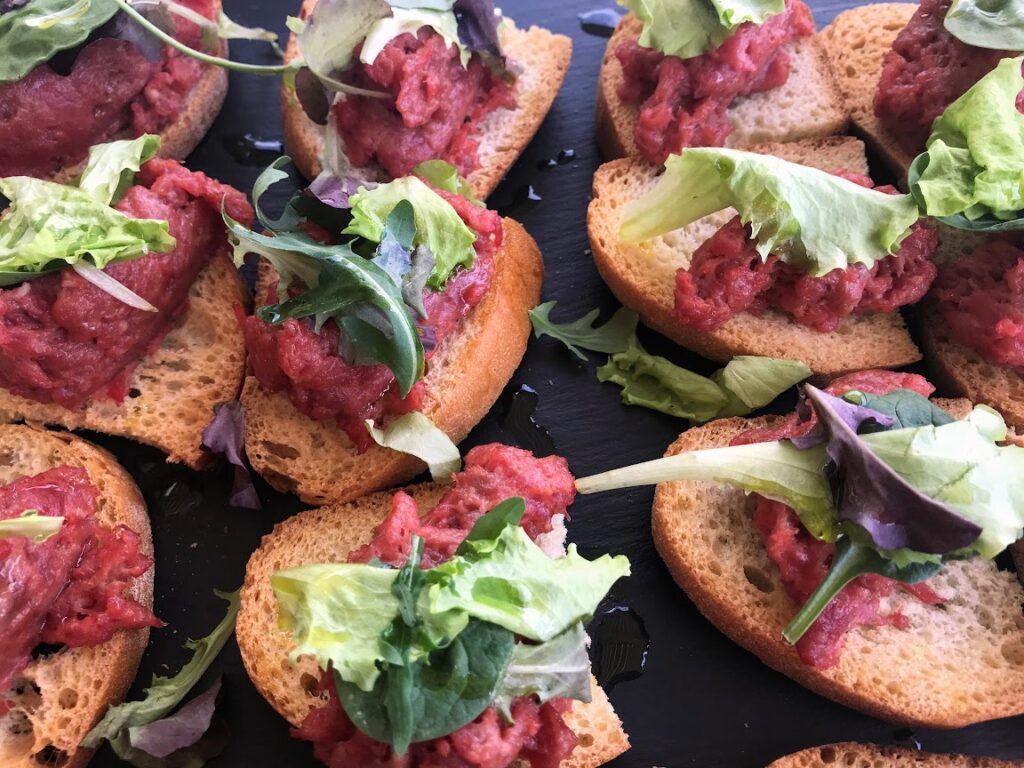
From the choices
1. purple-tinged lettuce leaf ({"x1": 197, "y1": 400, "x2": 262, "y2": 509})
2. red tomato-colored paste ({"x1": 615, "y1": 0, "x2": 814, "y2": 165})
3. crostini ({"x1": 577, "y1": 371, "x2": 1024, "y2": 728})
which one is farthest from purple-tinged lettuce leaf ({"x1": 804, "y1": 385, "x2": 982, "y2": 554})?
purple-tinged lettuce leaf ({"x1": 197, "y1": 400, "x2": 262, "y2": 509})

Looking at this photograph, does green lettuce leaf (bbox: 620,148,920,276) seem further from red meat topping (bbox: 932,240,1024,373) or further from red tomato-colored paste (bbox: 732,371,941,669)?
red tomato-colored paste (bbox: 732,371,941,669)

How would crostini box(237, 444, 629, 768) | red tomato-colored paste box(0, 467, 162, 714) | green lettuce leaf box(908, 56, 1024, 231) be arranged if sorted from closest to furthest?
crostini box(237, 444, 629, 768) → red tomato-colored paste box(0, 467, 162, 714) → green lettuce leaf box(908, 56, 1024, 231)

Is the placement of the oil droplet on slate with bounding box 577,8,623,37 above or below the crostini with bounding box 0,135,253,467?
above

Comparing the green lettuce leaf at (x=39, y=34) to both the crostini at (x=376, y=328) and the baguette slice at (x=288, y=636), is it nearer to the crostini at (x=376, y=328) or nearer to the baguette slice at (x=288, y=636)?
the crostini at (x=376, y=328)

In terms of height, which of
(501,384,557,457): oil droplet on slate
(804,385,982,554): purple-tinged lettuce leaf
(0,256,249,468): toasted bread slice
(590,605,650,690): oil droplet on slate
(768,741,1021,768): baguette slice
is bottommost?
(768,741,1021,768): baguette slice

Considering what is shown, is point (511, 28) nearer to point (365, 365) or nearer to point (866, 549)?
point (365, 365)

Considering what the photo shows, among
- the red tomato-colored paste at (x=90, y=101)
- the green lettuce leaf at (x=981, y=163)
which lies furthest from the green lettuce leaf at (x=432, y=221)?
the green lettuce leaf at (x=981, y=163)

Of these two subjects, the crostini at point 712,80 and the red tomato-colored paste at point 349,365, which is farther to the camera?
the crostini at point 712,80
